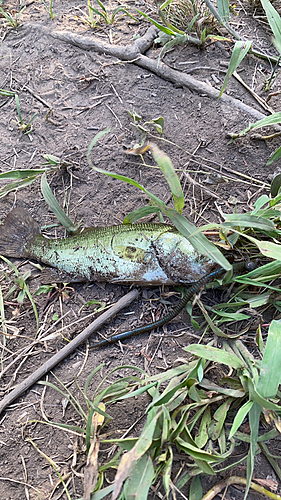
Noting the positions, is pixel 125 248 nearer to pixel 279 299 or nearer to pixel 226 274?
pixel 226 274

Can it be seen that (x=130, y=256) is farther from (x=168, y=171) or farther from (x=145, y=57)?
(x=145, y=57)

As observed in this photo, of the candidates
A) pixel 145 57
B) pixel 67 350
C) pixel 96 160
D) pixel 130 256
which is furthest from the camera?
pixel 145 57

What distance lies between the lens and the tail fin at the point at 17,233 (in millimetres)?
2799

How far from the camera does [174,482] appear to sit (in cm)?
179

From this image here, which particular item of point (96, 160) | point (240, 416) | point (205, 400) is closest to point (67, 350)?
point (205, 400)

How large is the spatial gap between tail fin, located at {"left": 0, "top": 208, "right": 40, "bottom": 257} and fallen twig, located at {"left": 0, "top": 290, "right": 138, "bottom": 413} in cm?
85

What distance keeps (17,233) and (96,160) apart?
0.93m

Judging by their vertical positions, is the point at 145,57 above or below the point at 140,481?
above

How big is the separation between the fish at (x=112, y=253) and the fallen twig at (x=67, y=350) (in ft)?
0.52

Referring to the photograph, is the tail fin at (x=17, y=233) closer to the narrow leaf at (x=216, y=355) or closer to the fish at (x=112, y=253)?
the fish at (x=112, y=253)

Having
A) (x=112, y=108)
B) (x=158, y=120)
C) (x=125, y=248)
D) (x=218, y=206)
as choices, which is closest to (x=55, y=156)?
(x=112, y=108)

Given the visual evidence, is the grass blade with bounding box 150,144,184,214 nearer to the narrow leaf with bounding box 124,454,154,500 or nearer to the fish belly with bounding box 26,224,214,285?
the fish belly with bounding box 26,224,214,285

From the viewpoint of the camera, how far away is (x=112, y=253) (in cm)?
258

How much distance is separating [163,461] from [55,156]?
2513mm
